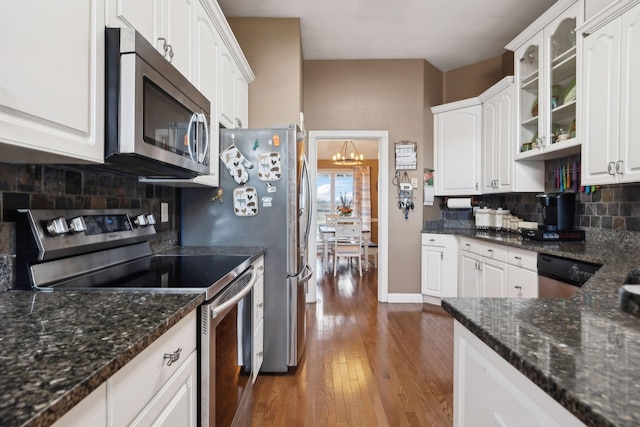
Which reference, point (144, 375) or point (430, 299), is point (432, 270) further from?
point (144, 375)

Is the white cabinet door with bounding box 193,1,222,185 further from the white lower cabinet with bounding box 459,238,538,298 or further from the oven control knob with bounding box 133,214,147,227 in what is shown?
the white lower cabinet with bounding box 459,238,538,298

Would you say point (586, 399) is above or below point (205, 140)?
below

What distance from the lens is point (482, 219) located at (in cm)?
369

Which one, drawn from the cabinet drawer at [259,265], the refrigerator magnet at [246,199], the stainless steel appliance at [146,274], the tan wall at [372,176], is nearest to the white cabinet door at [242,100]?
the refrigerator magnet at [246,199]

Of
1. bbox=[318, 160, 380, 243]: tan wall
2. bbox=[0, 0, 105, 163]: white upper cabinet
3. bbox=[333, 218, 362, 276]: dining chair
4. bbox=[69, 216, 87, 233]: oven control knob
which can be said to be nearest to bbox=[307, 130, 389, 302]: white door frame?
bbox=[333, 218, 362, 276]: dining chair

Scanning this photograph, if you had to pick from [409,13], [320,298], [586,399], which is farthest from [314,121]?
[586,399]

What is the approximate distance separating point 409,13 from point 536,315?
3.08 metres

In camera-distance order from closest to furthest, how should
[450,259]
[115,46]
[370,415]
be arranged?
[115,46]
[370,415]
[450,259]

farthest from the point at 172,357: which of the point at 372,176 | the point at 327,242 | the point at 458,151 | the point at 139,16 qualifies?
the point at 372,176

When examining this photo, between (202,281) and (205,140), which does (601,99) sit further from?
(202,281)

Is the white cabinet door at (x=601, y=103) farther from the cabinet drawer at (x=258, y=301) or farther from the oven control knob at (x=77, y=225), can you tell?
the oven control knob at (x=77, y=225)

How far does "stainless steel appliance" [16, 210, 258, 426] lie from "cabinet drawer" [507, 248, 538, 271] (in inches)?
74.6

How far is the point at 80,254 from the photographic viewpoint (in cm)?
130

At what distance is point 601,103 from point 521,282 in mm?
1258
